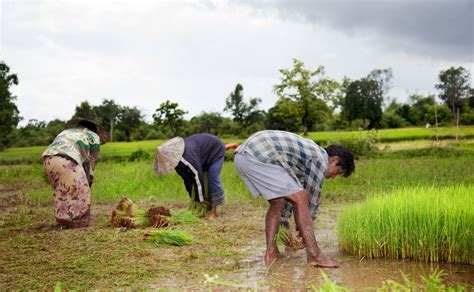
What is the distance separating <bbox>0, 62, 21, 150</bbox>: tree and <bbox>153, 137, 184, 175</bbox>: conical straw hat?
30421 mm

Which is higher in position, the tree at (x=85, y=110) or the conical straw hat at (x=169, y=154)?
the tree at (x=85, y=110)

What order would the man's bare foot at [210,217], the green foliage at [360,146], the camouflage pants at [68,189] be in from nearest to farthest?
the camouflage pants at [68,189] → the man's bare foot at [210,217] → the green foliage at [360,146]

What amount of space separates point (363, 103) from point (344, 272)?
5082cm

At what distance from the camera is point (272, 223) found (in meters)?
4.56

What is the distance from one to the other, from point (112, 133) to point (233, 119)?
11756mm

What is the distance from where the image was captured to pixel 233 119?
154 ft

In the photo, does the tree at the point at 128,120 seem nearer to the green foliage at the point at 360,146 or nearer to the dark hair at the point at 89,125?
A: the green foliage at the point at 360,146

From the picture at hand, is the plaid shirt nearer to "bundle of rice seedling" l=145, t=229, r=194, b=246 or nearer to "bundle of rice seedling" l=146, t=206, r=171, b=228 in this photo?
"bundle of rice seedling" l=145, t=229, r=194, b=246

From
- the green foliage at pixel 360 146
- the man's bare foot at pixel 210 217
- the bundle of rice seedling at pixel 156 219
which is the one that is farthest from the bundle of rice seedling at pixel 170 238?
the green foliage at pixel 360 146

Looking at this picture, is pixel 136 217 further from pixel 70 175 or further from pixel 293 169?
pixel 293 169

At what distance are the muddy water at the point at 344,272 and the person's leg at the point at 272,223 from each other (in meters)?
0.10

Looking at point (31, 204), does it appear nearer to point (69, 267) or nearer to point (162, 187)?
point (162, 187)

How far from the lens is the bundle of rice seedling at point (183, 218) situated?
263 inches

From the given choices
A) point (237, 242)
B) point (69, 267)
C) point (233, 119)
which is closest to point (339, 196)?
point (237, 242)
